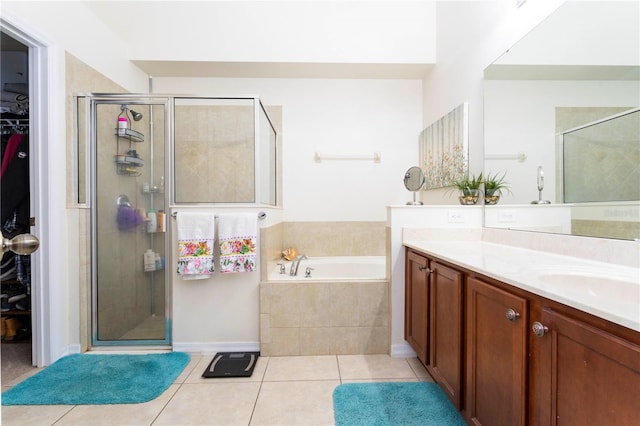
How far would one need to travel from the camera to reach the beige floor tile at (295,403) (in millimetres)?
1513

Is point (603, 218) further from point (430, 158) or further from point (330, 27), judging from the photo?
point (330, 27)

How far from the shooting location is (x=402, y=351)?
7.00 feet

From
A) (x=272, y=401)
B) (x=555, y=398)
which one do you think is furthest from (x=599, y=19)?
(x=272, y=401)

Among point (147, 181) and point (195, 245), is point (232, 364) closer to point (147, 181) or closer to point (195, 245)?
point (195, 245)

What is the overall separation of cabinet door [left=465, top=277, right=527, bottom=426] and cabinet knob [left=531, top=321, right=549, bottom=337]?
47mm

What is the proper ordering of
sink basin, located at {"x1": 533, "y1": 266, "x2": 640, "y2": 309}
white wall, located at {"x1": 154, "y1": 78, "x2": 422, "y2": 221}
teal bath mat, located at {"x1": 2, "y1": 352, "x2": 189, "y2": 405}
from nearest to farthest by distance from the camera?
sink basin, located at {"x1": 533, "y1": 266, "x2": 640, "y2": 309}
teal bath mat, located at {"x1": 2, "y1": 352, "x2": 189, "y2": 405}
white wall, located at {"x1": 154, "y1": 78, "x2": 422, "y2": 221}

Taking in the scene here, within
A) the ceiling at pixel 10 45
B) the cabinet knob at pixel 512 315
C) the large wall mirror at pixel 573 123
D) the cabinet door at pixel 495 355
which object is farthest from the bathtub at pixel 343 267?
the ceiling at pixel 10 45

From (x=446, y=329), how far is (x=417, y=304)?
40 centimetres

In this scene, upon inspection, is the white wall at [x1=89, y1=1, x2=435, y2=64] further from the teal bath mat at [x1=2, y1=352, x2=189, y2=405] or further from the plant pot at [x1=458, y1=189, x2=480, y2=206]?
the teal bath mat at [x1=2, y1=352, x2=189, y2=405]

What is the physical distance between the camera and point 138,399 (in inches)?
65.6

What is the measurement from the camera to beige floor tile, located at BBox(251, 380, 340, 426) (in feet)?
4.96

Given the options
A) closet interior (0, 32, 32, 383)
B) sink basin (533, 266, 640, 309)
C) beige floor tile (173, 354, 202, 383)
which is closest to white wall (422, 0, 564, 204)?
sink basin (533, 266, 640, 309)

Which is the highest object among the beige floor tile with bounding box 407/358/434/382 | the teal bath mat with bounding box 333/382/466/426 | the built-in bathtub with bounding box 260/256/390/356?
the built-in bathtub with bounding box 260/256/390/356

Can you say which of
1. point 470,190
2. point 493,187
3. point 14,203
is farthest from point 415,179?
point 14,203
